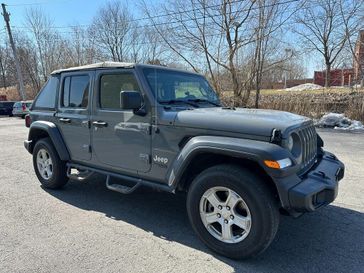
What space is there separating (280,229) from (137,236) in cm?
166

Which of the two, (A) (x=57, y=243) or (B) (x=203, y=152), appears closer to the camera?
(B) (x=203, y=152)

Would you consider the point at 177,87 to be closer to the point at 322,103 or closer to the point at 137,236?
the point at 137,236

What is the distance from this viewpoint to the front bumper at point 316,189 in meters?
2.98

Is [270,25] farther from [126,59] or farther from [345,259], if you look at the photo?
[126,59]

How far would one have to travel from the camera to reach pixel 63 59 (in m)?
36.2

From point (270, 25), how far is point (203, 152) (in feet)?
48.0

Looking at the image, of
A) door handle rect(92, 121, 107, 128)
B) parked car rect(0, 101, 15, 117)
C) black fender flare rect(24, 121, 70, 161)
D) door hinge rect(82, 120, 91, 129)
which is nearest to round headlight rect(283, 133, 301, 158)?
door handle rect(92, 121, 107, 128)

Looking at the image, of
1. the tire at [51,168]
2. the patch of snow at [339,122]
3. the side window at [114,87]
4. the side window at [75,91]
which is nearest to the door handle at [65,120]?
the side window at [75,91]

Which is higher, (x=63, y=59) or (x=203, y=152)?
(x=63, y=59)

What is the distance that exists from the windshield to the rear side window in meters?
1.99

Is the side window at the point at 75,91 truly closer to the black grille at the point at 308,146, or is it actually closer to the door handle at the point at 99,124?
the door handle at the point at 99,124

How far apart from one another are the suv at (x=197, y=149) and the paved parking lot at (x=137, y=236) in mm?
349

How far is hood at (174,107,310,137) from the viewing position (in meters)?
3.23

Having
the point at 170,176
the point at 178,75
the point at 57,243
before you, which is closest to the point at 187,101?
the point at 178,75
